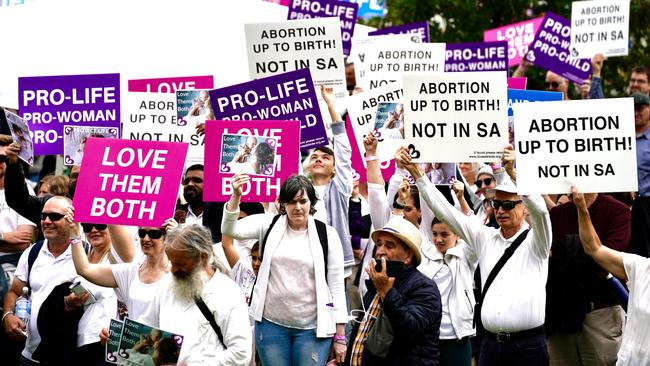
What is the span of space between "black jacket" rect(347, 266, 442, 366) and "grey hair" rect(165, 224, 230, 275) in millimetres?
1198

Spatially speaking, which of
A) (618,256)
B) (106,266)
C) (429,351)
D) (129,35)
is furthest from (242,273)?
(129,35)

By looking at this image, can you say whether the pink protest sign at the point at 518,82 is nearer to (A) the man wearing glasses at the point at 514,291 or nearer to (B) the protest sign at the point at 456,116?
(B) the protest sign at the point at 456,116

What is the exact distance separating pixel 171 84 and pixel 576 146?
6026mm

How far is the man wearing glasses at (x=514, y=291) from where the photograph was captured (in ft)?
31.0

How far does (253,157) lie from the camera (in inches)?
425

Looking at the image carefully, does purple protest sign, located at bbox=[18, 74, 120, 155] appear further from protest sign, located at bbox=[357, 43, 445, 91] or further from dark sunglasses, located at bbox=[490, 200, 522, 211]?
dark sunglasses, located at bbox=[490, 200, 522, 211]

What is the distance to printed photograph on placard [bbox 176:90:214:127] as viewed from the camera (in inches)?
498

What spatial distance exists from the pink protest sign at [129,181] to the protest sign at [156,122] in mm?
2753

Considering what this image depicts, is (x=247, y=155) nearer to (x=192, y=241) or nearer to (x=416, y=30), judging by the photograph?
(x=192, y=241)

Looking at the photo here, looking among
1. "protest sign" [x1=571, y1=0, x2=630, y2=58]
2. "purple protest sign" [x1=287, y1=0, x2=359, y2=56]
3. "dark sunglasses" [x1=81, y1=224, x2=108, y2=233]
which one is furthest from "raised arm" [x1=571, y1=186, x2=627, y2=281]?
"protest sign" [x1=571, y1=0, x2=630, y2=58]

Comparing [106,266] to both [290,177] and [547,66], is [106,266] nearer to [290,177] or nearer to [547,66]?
[290,177]

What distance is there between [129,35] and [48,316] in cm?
661

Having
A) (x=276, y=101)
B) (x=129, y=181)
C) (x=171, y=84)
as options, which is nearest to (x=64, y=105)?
(x=171, y=84)

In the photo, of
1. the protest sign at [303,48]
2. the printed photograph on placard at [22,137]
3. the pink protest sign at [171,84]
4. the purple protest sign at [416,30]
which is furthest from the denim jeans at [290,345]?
the purple protest sign at [416,30]
